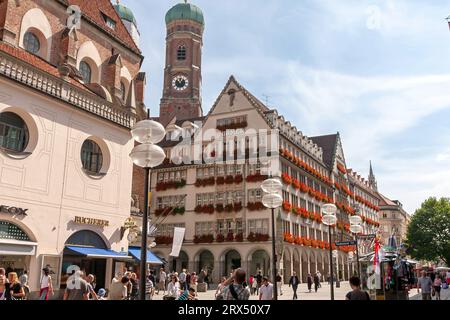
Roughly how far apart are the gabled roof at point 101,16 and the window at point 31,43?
3.07 m

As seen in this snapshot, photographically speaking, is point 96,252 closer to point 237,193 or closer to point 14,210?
point 14,210

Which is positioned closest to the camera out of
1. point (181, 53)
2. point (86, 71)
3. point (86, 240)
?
point (86, 240)

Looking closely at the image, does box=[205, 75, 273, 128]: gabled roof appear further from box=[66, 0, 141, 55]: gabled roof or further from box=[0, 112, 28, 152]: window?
box=[0, 112, 28, 152]: window

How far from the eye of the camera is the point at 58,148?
19.6 metres

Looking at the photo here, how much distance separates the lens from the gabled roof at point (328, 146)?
2596 inches

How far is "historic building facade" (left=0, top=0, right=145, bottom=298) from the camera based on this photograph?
17.6 m

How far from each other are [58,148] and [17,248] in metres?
4.64

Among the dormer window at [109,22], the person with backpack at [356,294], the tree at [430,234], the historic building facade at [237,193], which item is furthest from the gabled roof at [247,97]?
the person with backpack at [356,294]

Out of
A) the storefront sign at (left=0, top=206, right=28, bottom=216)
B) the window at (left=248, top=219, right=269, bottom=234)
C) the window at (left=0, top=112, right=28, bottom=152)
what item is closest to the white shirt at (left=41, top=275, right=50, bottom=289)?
the storefront sign at (left=0, top=206, right=28, bottom=216)

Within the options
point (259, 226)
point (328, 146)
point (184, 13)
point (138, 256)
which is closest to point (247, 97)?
point (259, 226)

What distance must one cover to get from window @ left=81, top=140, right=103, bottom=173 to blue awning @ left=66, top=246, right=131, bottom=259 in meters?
3.82
